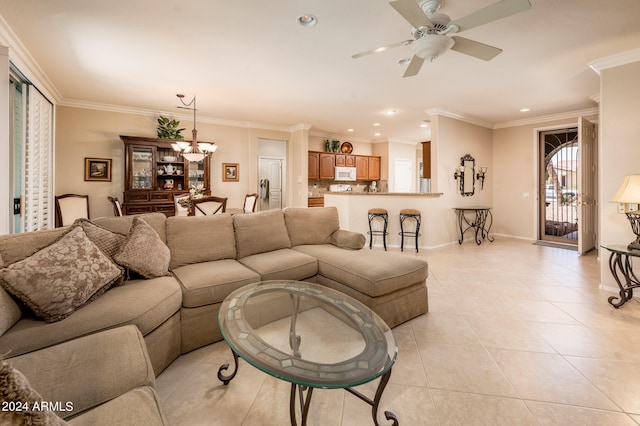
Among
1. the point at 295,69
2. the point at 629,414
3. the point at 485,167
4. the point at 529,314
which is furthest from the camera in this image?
the point at 485,167

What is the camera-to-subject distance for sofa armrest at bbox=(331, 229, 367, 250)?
311 centimetres

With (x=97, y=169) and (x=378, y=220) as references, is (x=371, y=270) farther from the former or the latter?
(x=97, y=169)

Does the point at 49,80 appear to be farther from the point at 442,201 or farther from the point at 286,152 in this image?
the point at 442,201

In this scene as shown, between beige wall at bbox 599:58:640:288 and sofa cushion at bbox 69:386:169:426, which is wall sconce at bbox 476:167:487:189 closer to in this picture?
beige wall at bbox 599:58:640:288

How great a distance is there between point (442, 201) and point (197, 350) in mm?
5021

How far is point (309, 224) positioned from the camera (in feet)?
11.1

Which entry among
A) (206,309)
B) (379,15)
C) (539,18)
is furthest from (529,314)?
(379,15)

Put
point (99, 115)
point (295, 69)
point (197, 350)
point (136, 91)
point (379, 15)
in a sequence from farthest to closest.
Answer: point (99, 115)
point (136, 91)
point (295, 69)
point (379, 15)
point (197, 350)

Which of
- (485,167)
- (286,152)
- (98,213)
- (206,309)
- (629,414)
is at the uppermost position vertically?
(286,152)

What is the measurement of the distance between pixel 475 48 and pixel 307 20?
145 cm

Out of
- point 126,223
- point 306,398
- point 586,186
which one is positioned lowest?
point 306,398

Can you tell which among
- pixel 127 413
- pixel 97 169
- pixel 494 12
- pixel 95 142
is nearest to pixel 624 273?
pixel 494 12

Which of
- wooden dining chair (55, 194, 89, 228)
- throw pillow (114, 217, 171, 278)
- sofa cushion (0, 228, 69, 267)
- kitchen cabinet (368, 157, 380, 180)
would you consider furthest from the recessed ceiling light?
kitchen cabinet (368, 157, 380, 180)

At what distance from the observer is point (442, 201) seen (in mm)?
5664
